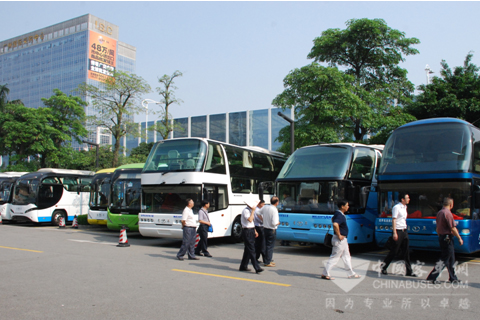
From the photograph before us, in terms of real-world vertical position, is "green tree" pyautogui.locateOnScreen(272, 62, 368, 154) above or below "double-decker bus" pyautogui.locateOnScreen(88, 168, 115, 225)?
above

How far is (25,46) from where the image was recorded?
422 feet

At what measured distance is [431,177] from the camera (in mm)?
10297

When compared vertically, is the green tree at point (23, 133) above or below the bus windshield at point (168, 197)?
above

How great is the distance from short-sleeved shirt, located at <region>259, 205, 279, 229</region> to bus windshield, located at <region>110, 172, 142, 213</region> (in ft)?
29.1

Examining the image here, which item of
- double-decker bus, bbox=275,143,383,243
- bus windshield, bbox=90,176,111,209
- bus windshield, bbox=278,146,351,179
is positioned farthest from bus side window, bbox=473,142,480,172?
bus windshield, bbox=90,176,111,209

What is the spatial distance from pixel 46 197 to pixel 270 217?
58.9 feet

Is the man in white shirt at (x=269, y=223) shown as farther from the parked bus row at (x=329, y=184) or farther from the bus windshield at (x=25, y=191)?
the bus windshield at (x=25, y=191)

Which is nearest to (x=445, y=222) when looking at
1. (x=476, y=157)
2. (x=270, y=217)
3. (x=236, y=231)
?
(x=270, y=217)

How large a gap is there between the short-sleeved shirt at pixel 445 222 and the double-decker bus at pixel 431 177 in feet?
7.39

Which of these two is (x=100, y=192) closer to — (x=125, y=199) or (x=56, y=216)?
(x=125, y=199)

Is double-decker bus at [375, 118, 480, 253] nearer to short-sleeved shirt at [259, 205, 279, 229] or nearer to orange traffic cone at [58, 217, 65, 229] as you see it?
short-sleeved shirt at [259, 205, 279, 229]

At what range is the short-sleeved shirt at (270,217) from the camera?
945 cm

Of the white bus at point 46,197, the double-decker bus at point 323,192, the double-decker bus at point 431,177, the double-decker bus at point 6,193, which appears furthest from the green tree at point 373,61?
the double-decker bus at point 6,193

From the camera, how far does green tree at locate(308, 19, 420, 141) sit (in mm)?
20578
